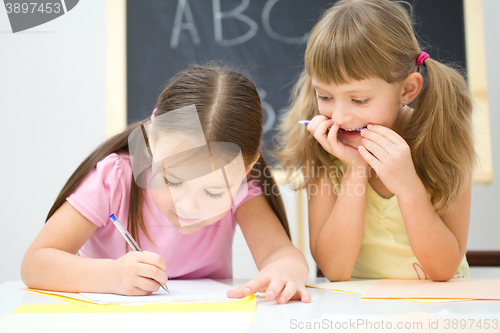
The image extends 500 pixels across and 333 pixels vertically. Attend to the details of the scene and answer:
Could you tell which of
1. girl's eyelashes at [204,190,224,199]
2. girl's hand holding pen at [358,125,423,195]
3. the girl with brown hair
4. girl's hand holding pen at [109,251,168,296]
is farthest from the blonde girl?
girl's hand holding pen at [109,251,168,296]

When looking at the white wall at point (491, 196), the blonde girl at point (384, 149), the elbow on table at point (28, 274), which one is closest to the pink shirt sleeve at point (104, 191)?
the elbow on table at point (28, 274)

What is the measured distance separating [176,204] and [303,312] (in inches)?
10.2

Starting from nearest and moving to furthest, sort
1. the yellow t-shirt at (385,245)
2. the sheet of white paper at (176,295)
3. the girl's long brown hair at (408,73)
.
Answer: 1. the sheet of white paper at (176,295)
2. the girl's long brown hair at (408,73)
3. the yellow t-shirt at (385,245)

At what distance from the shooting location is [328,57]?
0.67 m

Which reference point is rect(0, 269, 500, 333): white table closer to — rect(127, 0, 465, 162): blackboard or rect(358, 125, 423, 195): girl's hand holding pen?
rect(358, 125, 423, 195): girl's hand holding pen

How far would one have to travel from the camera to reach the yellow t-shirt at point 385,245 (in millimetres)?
786

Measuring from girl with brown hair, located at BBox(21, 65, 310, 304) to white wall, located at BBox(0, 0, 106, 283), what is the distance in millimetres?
646

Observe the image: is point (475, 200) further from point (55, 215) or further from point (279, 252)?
point (55, 215)

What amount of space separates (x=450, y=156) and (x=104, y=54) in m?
1.16

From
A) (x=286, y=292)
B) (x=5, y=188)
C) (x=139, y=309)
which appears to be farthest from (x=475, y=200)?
(x=5, y=188)

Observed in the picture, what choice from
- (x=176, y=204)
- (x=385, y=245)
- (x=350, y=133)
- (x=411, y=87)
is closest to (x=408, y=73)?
(x=411, y=87)

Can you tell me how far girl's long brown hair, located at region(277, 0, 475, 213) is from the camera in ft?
2.18

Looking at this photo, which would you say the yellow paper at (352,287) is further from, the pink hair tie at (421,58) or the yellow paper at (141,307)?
the pink hair tie at (421,58)

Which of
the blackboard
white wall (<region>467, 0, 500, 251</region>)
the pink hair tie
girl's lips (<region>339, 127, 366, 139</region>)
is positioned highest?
the blackboard
